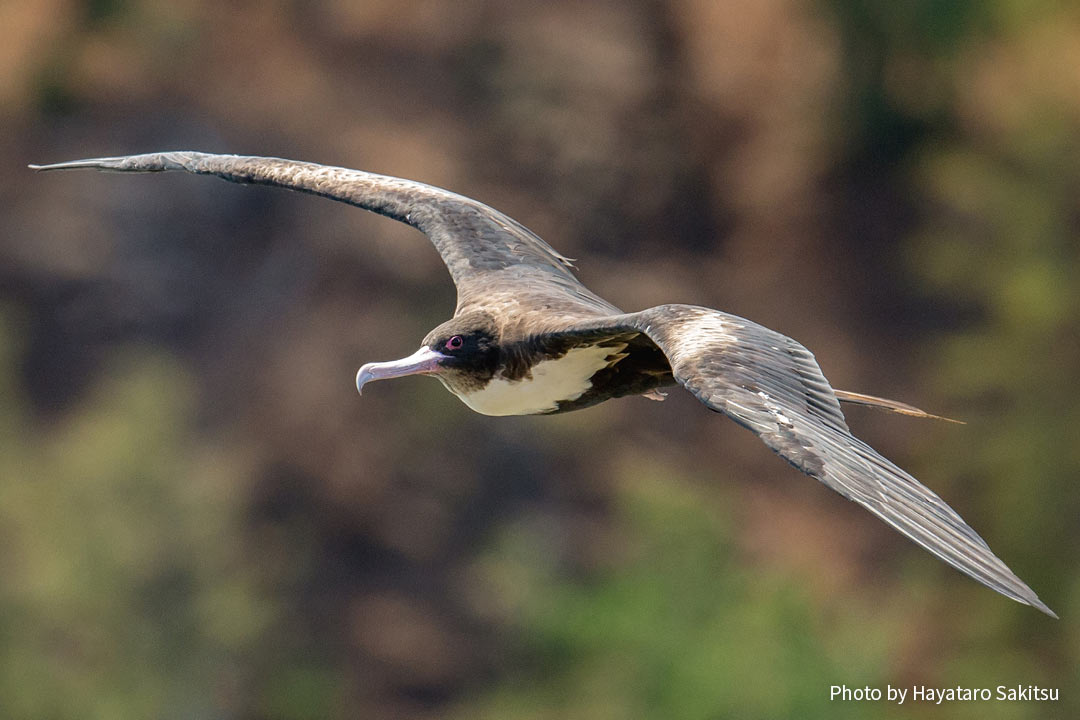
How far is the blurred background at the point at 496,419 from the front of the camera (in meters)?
17.1

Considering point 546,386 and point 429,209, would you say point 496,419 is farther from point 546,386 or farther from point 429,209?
point 546,386

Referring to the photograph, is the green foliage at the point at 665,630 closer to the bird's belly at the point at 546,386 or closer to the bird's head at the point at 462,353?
the bird's belly at the point at 546,386

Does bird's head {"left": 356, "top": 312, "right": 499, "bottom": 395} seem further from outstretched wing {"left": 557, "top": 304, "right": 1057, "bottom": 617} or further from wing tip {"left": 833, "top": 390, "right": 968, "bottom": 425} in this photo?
wing tip {"left": 833, "top": 390, "right": 968, "bottom": 425}

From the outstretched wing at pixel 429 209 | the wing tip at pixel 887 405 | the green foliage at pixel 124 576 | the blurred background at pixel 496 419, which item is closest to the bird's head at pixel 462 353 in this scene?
the outstretched wing at pixel 429 209

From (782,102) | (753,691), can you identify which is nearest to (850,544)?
(753,691)

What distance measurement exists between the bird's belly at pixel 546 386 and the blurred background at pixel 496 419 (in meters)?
9.41

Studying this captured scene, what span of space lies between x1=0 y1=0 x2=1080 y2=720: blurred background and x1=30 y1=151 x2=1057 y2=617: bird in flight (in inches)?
353

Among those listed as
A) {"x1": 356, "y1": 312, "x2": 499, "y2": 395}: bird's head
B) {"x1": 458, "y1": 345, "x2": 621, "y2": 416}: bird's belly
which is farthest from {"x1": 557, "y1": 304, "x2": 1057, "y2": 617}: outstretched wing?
{"x1": 356, "y1": 312, "x2": 499, "y2": 395}: bird's head

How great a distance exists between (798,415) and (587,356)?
1417 millimetres

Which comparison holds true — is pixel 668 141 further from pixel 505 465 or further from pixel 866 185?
pixel 505 465

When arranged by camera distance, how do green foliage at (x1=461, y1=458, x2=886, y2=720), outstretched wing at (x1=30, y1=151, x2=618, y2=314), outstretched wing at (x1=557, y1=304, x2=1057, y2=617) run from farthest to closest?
green foliage at (x1=461, y1=458, x2=886, y2=720) → outstretched wing at (x1=30, y1=151, x2=618, y2=314) → outstretched wing at (x1=557, y1=304, x2=1057, y2=617)

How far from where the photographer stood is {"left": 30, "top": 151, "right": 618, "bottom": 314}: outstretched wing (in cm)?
749

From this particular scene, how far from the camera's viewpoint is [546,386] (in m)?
6.65

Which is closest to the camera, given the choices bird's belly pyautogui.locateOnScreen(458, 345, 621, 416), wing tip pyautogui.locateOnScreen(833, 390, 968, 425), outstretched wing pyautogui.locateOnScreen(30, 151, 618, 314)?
wing tip pyautogui.locateOnScreen(833, 390, 968, 425)
